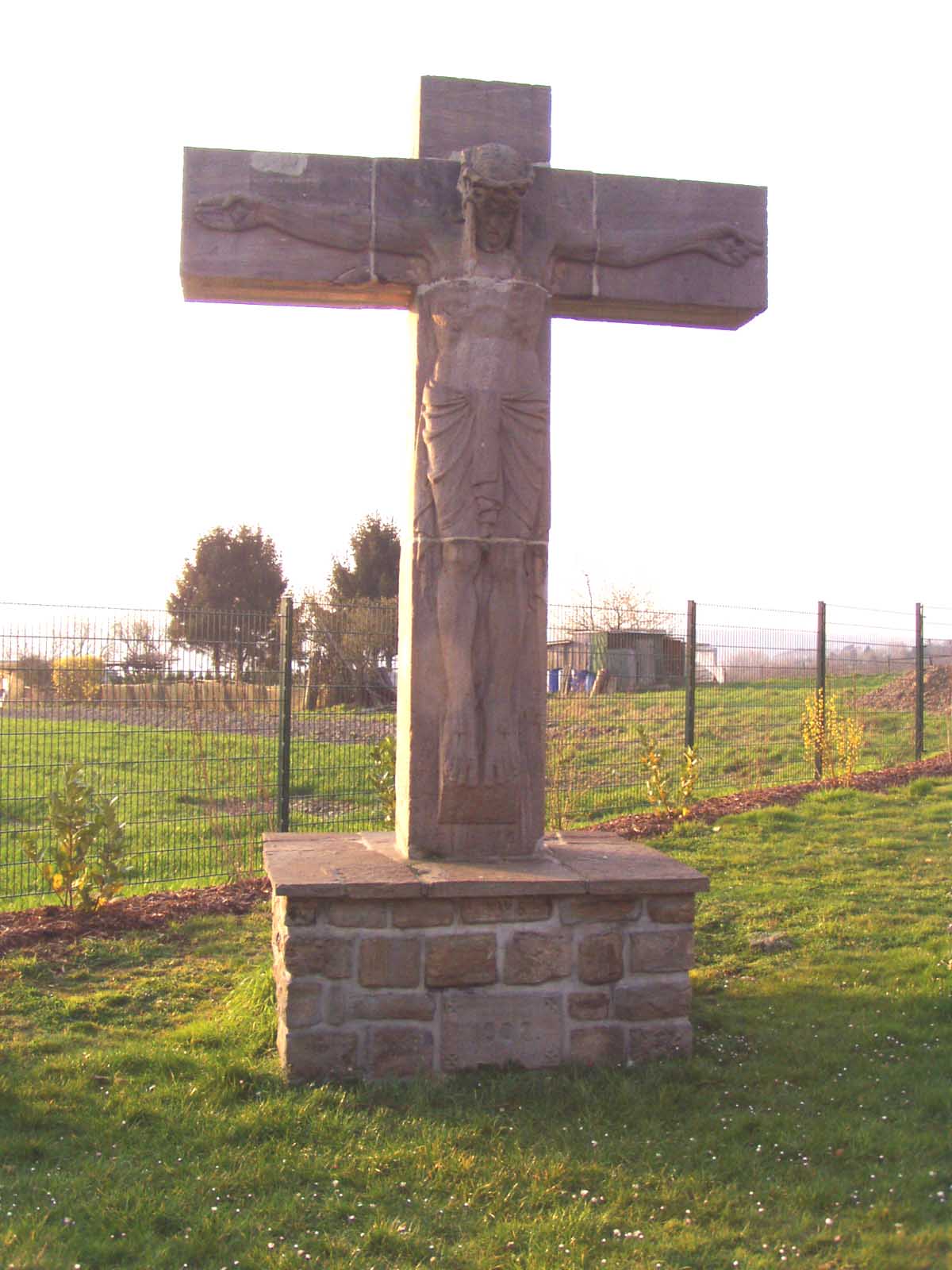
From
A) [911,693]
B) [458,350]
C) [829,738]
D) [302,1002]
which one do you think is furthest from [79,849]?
[911,693]

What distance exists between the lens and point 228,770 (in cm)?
828

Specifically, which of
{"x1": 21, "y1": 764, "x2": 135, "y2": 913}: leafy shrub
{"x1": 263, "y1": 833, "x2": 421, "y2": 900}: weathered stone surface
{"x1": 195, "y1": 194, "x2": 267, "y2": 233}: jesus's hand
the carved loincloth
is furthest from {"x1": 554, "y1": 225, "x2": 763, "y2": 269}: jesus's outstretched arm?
{"x1": 21, "y1": 764, "x2": 135, "y2": 913}: leafy shrub

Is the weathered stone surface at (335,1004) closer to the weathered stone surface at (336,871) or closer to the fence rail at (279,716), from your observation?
the weathered stone surface at (336,871)

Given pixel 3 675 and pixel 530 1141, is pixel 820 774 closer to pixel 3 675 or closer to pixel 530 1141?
pixel 3 675

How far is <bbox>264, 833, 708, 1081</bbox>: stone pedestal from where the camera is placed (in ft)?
13.9

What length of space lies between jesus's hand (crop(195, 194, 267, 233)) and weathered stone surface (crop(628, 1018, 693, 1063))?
353cm

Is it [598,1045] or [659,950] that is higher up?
[659,950]

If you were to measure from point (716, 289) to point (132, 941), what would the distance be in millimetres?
4446

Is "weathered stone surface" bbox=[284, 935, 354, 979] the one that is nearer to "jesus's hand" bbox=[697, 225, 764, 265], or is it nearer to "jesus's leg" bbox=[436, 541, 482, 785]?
"jesus's leg" bbox=[436, 541, 482, 785]

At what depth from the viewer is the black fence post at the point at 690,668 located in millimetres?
10797

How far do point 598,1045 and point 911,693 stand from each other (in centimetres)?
1436

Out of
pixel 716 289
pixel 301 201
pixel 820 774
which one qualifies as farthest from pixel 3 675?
pixel 820 774

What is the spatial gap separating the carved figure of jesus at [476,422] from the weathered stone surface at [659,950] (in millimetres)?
814

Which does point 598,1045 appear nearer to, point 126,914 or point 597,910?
point 597,910
